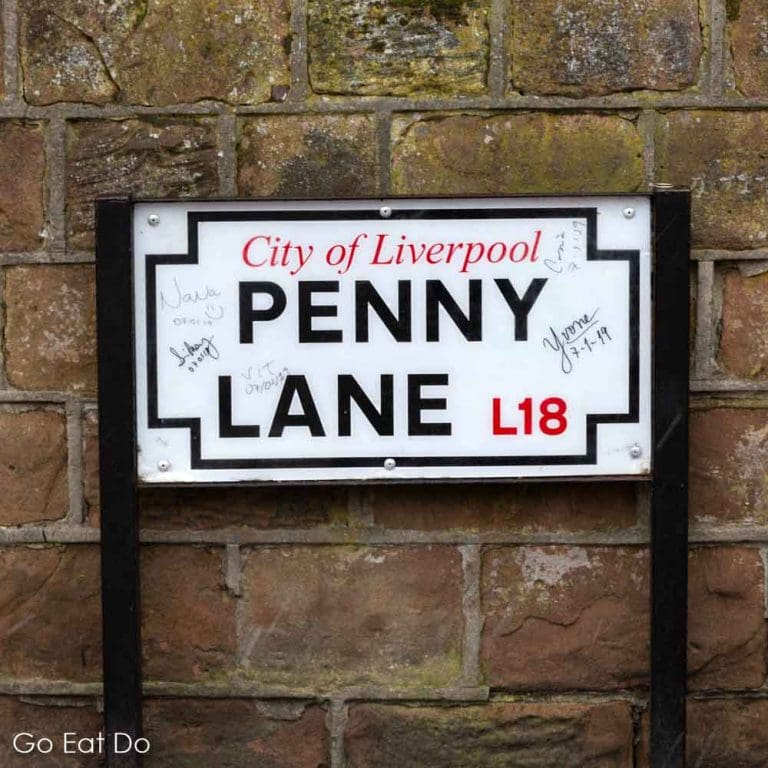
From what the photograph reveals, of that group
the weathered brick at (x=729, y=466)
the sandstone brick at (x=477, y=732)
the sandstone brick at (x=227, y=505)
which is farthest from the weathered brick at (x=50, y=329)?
the weathered brick at (x=729, y=466)

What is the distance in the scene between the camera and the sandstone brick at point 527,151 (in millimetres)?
2217

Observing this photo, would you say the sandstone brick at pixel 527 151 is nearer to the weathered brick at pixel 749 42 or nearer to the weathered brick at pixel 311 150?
the weathered brick at pixel 311 150

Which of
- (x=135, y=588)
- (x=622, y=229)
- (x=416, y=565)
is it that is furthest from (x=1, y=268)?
(x=622, y=229)

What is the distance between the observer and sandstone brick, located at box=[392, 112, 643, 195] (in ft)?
7.27

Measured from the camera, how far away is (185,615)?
2.29 metres

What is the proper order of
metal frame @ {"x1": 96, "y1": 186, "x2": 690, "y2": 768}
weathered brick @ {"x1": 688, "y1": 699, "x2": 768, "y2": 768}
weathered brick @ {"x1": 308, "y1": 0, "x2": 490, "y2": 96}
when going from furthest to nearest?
weathered brick @ {"x1": 688, "y1": 699, "x2": 768, "y2": 768} < weathered brick @ {"x1": 308, "y1": 0, "x2": 490, "y2": 96} < metal frame @ {"x1": 96, "y1": 186, "x2": 690, "y2": 768}

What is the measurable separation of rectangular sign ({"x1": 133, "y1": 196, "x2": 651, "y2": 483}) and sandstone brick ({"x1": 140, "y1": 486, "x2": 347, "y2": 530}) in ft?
0.39

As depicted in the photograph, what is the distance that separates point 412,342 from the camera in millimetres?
2154

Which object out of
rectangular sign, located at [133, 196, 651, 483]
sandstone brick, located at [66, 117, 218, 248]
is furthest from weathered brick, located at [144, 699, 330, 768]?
sandstone brick, located at [66, 117, 218, 248]

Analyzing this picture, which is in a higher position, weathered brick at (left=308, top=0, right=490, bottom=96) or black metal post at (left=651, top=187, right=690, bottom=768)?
weathered brick at (left=308, top=0, right=490, bottom=96)
